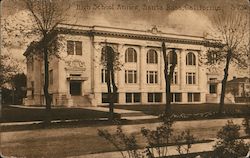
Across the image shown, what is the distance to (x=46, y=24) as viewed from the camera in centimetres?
470

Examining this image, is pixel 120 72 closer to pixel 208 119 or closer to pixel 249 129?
pixel 208 119

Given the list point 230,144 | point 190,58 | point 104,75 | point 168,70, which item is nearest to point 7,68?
point 104,75

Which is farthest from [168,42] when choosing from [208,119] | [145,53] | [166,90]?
[208,119]

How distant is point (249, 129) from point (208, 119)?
0.85 meters

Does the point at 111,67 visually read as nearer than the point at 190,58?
Yes

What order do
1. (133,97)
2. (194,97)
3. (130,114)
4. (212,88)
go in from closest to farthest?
(130,114), (133,97), (194,97), (212,88)

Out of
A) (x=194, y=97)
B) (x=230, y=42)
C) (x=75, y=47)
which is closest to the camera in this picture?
(x=75, y=47)

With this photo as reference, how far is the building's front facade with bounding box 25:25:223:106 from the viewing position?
4781 millimetres

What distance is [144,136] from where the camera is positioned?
508 cm

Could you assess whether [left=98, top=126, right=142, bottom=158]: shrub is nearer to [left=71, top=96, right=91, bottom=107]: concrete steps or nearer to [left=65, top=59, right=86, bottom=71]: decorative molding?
[left=71, top=96, right=91, bottom=107]: concrete steps

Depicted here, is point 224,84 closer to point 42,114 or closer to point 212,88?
point 212,88

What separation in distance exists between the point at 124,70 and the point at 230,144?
2.17 m

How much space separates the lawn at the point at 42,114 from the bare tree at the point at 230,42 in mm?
2329

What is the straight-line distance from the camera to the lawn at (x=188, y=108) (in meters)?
5.31
